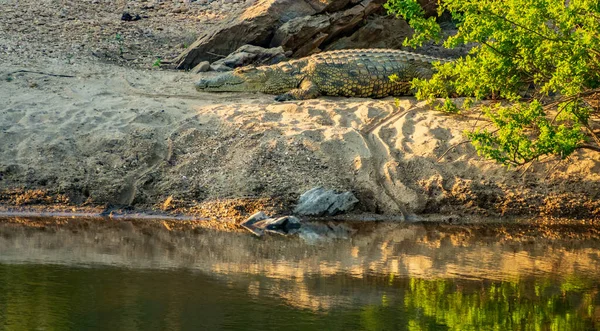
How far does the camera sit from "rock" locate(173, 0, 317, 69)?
14266mm

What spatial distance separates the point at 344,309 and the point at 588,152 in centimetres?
558

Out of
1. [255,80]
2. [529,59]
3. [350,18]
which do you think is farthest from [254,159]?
[350,18]

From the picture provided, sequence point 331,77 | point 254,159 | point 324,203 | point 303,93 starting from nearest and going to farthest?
point 324,203, point 254,159, point 303,93, point 331,77

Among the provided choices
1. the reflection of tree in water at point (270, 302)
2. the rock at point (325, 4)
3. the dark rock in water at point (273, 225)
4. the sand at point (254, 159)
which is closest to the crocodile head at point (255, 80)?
→ the sand at point (254, 159)

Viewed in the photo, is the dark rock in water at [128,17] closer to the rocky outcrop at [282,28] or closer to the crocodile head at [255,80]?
the rocky outcrop at [282,28]

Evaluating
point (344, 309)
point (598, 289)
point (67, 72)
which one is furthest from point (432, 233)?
point (67, 72)

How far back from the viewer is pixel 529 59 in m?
10.1

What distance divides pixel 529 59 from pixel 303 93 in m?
3.60

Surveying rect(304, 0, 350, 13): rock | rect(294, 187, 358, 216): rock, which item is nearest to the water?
rect(294, 187, 358, 216): rock

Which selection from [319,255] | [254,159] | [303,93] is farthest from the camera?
[303,93]

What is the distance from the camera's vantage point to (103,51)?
1425cm

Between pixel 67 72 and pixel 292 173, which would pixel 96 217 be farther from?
pixel 67 72

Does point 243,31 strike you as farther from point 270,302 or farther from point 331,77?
point 270,302

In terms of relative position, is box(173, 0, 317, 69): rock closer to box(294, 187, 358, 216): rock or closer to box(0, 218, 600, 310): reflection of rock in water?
box(294, 187, 358, 216): rock
